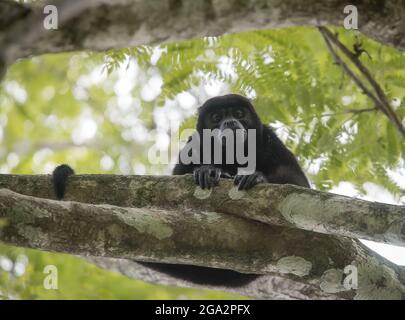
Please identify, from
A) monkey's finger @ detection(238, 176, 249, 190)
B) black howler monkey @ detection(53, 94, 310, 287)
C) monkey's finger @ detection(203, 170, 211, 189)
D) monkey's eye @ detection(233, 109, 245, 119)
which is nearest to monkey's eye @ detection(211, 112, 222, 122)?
black howler monkey @ detection(53, 94, 310, 287)

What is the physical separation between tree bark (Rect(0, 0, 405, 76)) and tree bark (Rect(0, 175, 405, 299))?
1.11 metres

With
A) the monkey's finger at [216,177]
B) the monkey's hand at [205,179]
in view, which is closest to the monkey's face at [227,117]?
the monkey's finger at [216,177]

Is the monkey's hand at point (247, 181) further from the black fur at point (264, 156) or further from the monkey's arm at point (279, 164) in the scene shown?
the monkey's arm at point (279, 164)

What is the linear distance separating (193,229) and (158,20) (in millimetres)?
1526

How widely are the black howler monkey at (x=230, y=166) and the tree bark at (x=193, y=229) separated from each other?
134 mm

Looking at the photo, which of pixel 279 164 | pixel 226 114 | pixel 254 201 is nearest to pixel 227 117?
pixel 226 114

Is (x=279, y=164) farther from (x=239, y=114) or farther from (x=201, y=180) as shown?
(x=201, y=180)

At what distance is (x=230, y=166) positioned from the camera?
6207 millimetres

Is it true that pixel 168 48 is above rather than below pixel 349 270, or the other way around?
above

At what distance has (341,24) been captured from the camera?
3111 mm

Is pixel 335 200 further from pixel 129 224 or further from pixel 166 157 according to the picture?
pixel 166 157

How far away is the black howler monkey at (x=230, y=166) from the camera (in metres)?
4.34

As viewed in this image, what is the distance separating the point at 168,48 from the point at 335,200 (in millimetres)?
2417
